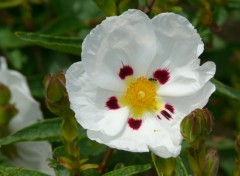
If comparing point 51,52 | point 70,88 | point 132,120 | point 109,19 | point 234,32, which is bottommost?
point 234,32

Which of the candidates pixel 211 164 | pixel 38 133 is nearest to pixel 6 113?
pixel 38 133

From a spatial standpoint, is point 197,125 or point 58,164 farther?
point 58,164

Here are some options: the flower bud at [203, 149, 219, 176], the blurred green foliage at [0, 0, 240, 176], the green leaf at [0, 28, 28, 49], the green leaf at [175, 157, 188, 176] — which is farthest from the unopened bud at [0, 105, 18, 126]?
the flower bud at [203, 149, 219, 176]

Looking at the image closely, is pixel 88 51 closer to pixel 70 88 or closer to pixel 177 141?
pixel 70 88

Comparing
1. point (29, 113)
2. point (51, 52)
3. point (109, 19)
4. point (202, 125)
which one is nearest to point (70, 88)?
point (109, 19)

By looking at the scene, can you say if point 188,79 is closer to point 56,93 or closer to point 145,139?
point 145,139
